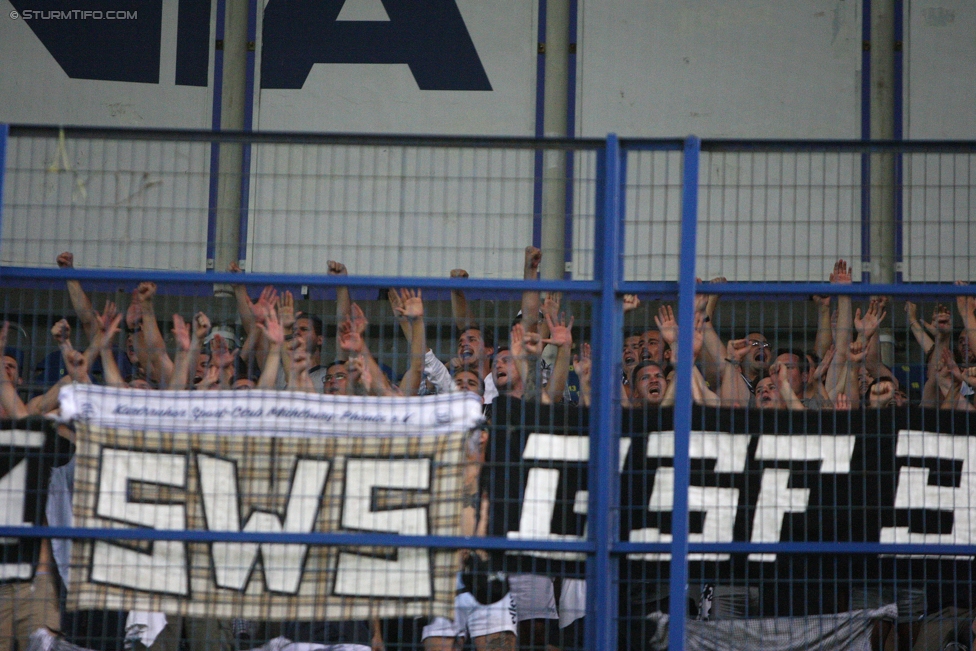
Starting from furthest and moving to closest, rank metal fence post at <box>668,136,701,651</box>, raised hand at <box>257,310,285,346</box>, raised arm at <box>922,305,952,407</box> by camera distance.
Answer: raised arm at <box>922,305,952,407</box>
raised hand at <box>257,310,285,346</box>
metal fence post at <box>668,136,701,651</box>

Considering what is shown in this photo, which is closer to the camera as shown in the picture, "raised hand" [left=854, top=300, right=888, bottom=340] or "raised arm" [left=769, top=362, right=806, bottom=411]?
"raised arm" [left=769, top=362, right=806, bottom=411]

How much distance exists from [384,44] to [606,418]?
388cm

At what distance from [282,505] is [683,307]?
4.96 feet

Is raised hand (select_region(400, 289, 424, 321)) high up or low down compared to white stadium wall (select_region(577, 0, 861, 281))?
down

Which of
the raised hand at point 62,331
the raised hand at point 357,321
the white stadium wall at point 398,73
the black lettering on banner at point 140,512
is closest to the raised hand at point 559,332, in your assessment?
the raised hand at point 357,321

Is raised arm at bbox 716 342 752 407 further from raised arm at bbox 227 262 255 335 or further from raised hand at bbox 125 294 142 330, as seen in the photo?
raised hand at bbox 125 294 142 330

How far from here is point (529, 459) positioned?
3.83 meters

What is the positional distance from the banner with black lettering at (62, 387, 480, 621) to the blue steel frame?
0.28 feet

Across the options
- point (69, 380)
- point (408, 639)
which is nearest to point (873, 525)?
point (408, 639)

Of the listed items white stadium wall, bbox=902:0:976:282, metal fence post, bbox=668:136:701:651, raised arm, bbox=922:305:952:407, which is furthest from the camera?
white stadium wall, bbox=902:0:976:282

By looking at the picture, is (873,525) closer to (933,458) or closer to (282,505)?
(933,458)

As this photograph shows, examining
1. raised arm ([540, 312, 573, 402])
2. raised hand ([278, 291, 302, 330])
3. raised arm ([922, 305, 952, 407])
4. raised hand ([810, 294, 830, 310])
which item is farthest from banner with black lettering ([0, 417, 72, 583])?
raised arm ([922, 305, 952, 407])

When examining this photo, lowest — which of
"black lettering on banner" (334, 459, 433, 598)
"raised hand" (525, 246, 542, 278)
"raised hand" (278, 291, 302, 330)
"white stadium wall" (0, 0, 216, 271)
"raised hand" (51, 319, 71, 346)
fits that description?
"black lettering on banner" (334, 459, 433, 598)

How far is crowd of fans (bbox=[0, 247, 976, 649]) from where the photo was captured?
3.88 meters
